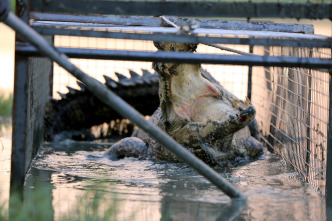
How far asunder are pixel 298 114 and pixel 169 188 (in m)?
1.34

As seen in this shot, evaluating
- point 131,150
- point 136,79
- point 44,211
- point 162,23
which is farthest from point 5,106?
point 44,211

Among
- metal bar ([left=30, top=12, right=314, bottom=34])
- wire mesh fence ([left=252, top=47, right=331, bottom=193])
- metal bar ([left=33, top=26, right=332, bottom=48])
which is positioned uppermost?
metal bar ([left=30, top=12, right=314, bottom=34])

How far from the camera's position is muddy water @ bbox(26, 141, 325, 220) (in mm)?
3432

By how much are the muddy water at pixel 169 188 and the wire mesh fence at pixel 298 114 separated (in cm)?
14

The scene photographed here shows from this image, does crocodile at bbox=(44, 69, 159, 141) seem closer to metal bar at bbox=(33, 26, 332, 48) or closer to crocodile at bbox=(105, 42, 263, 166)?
crocodile at bbox=(105, 42, 263, 166)

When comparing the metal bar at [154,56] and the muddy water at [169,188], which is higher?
the metal bar at [154,56]

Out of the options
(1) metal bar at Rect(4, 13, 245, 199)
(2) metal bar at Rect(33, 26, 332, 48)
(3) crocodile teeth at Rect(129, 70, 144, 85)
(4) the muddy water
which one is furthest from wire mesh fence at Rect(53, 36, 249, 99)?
(1) metal bar at Rect(4, 13, 245, 199)

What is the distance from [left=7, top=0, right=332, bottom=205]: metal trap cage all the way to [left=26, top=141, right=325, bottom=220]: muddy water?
9.2 inches

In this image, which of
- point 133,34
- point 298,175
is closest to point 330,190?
point 298,175

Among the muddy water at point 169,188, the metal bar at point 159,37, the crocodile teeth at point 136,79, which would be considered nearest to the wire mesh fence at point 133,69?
the crocodile teeth at point 136,79

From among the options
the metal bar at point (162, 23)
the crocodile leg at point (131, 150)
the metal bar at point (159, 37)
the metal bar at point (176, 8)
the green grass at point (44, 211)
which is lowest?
the crocodile leg at point (131, 150)

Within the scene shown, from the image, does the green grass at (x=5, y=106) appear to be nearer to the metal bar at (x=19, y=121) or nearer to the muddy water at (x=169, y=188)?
the muddy water at (x=169, y=188)

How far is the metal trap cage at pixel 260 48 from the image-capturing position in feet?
11.1

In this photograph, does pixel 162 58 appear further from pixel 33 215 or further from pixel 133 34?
pixel 33 215
